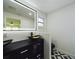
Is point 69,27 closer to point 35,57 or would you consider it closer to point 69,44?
point 69,44

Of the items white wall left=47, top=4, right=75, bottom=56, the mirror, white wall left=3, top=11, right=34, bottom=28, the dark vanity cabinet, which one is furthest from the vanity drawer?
white wall left=47, top=4, right=75, bottom=56

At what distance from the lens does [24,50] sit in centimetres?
153

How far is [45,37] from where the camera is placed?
2.32 meters

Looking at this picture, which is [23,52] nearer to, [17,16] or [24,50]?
[24,50]

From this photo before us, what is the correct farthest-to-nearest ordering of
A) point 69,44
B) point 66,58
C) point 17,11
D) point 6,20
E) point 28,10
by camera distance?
point 69,44, point 66,58, point 28,10, point 17,11, point 6,20

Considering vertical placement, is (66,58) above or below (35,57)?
below

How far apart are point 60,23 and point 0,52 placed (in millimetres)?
3436

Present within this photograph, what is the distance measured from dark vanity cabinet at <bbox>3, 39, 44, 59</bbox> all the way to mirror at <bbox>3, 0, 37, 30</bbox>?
1.48ft

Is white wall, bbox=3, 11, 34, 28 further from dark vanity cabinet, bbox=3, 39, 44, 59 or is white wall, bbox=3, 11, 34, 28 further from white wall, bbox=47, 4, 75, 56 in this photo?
white wall, bbox=47, 4, 75, 56

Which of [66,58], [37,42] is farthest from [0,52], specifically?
[66,58]

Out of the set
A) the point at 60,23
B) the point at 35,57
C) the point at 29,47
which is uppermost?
the point at 60,23

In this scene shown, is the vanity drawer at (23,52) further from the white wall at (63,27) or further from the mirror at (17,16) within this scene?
the white wall at (63,27)

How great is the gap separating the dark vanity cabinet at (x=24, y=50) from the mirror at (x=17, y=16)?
1.48 ft

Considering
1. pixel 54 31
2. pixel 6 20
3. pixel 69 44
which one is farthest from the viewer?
pixel 54 31
